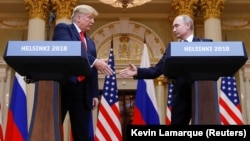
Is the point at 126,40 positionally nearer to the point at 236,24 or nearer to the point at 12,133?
the point at 236,24

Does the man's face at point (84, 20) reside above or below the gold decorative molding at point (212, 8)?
below

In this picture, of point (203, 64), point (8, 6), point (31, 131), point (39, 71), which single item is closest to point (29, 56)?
point (39, 71)

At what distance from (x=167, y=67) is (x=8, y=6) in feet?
29.3

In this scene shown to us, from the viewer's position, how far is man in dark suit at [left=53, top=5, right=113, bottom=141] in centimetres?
371

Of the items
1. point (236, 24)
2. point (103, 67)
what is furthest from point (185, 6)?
point (103, 67)

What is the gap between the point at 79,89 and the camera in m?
3.78

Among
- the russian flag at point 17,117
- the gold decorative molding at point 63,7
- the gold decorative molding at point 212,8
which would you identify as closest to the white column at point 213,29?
the gold decorative molding at point 212,8

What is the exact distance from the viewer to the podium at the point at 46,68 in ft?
10.1

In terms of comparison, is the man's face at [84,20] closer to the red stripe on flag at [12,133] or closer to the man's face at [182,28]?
the man's face at [182,28]

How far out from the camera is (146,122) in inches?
346

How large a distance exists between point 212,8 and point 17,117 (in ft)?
17.7

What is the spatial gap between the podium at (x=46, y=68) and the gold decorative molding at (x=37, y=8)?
25.5 ft

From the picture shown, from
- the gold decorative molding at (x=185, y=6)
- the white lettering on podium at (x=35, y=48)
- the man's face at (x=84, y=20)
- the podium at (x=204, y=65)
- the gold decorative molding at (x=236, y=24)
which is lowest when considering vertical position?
the podium at (x=204, y=65)

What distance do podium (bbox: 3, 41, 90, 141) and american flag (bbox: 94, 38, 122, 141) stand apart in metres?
5.20
